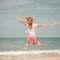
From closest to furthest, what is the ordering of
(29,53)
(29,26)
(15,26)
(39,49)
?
(29,26) → (15,26) → (29,53) → (39,49)

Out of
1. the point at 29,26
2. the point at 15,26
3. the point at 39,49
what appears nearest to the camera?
the point at 29,26

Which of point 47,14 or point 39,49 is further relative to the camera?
point 39,49

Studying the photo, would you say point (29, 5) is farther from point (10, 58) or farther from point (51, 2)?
point (10, 58)

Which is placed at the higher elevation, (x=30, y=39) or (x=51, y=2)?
(x=51, y=2)

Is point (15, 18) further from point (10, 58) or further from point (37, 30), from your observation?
point (10, 58)

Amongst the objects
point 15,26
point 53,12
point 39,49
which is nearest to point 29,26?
point 15,26

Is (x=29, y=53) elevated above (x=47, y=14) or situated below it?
below

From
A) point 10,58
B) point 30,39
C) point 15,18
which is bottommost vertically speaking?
point 10,58

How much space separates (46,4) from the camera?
3.15m

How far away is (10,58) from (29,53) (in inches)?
12.1

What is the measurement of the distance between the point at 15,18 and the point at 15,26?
0.10 meters

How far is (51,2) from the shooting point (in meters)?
3.16

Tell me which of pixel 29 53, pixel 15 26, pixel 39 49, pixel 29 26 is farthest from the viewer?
pixel 39 49

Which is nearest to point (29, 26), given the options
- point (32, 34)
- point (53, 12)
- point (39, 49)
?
point (32, 34)
